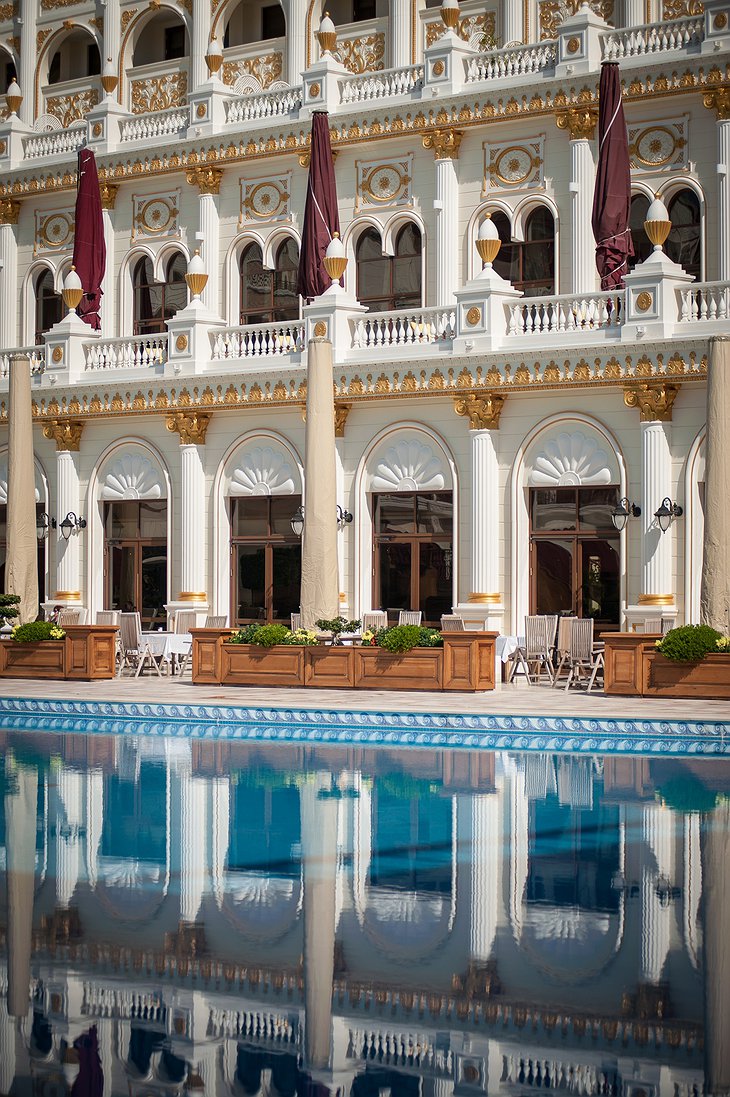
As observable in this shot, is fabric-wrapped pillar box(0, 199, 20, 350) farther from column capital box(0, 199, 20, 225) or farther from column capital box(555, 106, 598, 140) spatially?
column capital box(555, 106, 598, 140)

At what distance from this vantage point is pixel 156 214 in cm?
3253

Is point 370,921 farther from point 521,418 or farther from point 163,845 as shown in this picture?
point 521,418

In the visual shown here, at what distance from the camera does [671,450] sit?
24109mm

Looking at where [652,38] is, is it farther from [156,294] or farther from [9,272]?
[9,272]

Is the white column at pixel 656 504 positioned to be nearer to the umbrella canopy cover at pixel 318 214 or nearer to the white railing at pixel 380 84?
the umbrella canopy cover at pixel 318 214

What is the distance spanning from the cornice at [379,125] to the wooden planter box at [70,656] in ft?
35.4

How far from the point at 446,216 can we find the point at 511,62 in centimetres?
286

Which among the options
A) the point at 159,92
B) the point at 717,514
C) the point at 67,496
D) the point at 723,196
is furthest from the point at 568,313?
the point at 159,92

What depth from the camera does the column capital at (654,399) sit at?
23.9m

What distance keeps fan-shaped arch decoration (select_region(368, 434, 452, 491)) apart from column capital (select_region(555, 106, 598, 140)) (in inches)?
228

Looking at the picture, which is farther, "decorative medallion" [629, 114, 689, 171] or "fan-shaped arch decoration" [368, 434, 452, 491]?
"fan-shaped arch decoration" [368, 434, 452, 491]

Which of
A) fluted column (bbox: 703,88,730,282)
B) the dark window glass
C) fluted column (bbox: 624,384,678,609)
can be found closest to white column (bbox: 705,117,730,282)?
fluted column (bbox: 703,88,730,282)

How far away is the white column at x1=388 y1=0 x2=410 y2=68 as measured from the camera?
29766 mm

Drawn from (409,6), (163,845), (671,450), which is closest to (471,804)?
(163,845)
